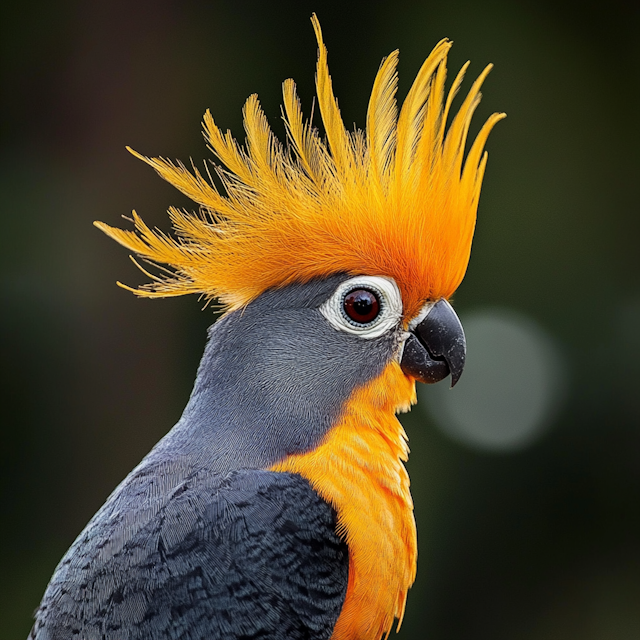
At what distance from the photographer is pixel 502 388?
281cm

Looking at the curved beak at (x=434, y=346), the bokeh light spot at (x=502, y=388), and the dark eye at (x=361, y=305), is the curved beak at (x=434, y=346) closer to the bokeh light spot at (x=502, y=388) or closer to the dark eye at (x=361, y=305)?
the dark eye at (x=361, y=305)

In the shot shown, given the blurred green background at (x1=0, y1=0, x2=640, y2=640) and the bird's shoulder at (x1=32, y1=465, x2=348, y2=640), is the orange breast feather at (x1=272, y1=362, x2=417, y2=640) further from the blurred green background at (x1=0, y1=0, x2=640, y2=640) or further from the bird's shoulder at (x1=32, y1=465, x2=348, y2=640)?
the blurred green background at (x1=0, y1=0, x2=640, y2=640)

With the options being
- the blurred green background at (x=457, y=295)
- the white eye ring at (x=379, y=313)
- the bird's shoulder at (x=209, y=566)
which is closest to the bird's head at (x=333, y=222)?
the white eye ring at (x=379, y=313)

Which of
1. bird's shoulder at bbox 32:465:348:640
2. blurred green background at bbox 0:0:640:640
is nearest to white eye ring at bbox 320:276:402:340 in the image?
bird's shoulder at bbox 32:465:348:640

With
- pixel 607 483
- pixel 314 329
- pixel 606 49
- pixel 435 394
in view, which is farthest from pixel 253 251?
pixel 606 49

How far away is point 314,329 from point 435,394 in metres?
1.57

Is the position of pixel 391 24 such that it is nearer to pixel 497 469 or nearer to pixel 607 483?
pixel 497 469

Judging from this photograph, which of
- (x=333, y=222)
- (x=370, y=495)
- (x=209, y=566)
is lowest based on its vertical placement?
(x=209, y=566)

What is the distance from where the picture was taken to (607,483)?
2924 millimetres

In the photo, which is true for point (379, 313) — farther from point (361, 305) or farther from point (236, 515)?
point (236, 515)

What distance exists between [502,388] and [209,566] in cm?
200

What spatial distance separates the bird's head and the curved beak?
0.05 m

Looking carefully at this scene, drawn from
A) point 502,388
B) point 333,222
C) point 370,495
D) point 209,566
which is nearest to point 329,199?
point 333,222

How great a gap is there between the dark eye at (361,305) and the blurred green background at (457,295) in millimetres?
1469
